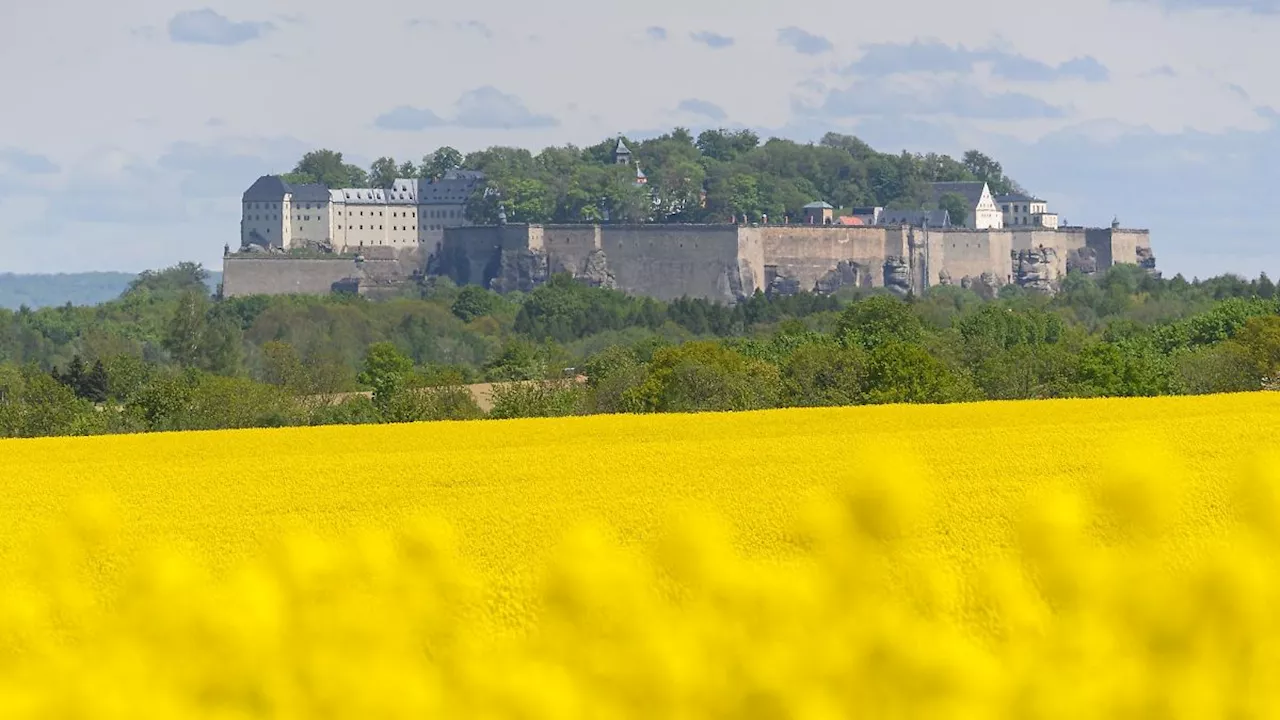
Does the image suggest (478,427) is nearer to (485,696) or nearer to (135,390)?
(485,696)

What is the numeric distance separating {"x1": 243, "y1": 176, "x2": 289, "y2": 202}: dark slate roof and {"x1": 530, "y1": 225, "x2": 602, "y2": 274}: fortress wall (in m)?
23.3

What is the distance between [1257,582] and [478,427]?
8287 millimetres

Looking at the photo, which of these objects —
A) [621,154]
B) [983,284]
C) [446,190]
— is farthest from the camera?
[621,154]

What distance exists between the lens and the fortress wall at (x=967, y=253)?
537ft

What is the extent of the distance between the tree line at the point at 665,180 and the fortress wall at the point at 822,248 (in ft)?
40.6

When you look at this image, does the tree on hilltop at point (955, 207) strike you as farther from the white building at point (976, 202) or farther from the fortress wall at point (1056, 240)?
the fortress wall at point (1056, 240)

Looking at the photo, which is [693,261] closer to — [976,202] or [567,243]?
[567,243]

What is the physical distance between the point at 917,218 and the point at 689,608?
529 ft

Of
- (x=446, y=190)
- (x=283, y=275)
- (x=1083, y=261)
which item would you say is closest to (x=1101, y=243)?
(x=1083, y=261)

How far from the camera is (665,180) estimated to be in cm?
17838

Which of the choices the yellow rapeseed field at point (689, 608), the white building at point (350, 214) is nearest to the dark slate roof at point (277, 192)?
the white building at point (350, 214)

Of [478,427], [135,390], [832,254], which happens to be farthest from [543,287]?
[478,427]

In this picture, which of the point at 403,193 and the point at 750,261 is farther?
the point at 403,193

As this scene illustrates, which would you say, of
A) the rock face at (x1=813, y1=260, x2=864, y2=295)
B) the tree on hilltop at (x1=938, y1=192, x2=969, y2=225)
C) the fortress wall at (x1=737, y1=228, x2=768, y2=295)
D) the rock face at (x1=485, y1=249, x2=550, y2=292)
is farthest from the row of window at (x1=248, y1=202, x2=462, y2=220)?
the tree on hilltop at (x1=938, y1=192, x2=969, y2=225)
